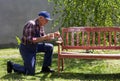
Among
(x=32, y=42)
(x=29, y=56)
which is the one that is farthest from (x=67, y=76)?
(x=32, y=42)

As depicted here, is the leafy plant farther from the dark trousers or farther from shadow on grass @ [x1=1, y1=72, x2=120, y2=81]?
the dark trousers

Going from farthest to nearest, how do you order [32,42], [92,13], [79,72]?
[92,13], [79,72], [32,42]

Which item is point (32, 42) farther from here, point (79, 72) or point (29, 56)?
point (79, 72)

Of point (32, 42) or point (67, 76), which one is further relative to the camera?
point (67, 76)

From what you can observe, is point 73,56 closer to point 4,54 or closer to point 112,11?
point 112,11

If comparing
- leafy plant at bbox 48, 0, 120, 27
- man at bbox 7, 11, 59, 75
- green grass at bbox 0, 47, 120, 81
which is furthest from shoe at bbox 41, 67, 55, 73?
leafy plant at bbox 48, 0, 120, 27

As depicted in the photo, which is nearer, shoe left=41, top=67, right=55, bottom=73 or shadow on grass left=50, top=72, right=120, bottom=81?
shadow on grass left=50, top=72, right=120, bottom=81

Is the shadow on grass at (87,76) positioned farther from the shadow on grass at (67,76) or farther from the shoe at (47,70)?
the shoe at (47,70)

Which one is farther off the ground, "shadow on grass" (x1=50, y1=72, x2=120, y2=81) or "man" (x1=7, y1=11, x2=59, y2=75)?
"man" (x1=7, y1=11, x2=59, y2=75)

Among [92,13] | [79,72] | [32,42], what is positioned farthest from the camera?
[92,13]

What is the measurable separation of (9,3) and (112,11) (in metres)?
5.62

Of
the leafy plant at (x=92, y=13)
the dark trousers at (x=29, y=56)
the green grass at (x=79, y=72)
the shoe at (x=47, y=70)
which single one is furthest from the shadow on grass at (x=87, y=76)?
the leafy plant at (x=92, y=13)

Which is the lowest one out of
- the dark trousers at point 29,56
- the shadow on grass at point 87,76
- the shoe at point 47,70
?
the shadow on grass at point 87,76

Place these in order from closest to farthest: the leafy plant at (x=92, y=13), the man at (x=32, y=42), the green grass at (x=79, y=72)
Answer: the green grass at (x=79, y=72)
the man at (x=32, y=42)
the leafy plant at (x=92, y=13)
